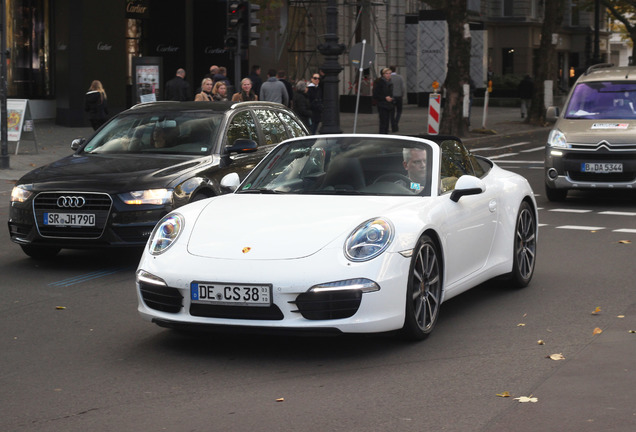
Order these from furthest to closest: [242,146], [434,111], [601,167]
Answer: [434,111], [601,167], [242,146]

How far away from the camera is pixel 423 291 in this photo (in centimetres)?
701

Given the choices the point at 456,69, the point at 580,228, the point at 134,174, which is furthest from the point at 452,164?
the point at 456,69

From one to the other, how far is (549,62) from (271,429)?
35.8 meters

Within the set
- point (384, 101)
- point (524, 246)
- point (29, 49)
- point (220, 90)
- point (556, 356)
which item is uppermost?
point (29, 49)

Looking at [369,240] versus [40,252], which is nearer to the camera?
[369,240]

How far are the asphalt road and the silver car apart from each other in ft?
19.5

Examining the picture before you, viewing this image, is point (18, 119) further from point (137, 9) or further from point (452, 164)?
point (137, 9)

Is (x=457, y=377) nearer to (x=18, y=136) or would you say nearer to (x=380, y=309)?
(x=380, y=309)

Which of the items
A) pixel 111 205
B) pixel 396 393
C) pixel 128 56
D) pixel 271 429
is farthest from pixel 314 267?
pixel 128 56

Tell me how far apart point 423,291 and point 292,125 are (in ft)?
20.0

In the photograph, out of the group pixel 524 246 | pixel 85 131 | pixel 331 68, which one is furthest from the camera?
pixel 85 131

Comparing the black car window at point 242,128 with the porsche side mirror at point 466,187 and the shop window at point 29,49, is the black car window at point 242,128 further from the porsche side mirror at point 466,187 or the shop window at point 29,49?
the shop window at point 29,49

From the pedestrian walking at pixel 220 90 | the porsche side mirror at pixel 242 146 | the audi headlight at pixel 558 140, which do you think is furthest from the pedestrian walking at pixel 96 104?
the porsche side mirror at pixel 242 146

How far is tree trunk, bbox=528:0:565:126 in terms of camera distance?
127 ft
